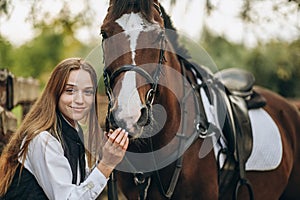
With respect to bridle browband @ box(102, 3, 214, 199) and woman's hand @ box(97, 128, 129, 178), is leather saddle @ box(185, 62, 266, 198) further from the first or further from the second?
woman's hand @ box(97, 128, 129, 178)

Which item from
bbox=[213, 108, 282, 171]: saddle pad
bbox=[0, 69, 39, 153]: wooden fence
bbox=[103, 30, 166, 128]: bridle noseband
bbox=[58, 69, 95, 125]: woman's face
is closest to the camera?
bbox=[58, 69, 95, 125]: woman's face

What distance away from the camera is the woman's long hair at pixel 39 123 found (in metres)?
2.75

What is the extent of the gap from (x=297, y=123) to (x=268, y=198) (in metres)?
1.05

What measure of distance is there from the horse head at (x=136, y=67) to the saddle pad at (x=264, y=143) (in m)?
1.28

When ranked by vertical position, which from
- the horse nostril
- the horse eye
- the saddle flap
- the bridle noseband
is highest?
the horse eye

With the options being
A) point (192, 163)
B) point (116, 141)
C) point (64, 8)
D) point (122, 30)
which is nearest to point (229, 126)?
point (192, 163)

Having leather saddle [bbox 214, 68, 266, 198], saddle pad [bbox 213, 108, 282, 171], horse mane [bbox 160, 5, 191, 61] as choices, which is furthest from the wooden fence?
saddle pad [bbox 213, 108, 282, 171]

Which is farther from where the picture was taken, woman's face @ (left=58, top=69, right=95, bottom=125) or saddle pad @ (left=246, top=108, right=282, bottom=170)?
saddle pad @ (left=246, top=108, right=282, bottom=170)

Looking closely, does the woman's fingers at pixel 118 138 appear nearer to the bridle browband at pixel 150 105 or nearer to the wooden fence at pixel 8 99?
the bridle browband at pixel 150 105

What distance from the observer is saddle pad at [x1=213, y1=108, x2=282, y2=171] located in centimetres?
459

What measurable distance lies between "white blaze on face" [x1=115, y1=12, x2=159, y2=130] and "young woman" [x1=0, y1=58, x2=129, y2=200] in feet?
0.50

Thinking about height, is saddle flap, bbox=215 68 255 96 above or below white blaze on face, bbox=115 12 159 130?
below

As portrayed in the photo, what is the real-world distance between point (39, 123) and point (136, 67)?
0.67m

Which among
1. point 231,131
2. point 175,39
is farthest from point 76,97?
point 231,131
